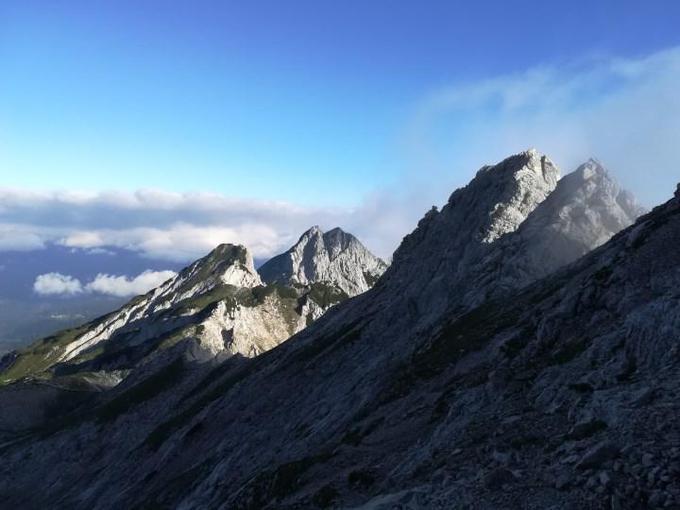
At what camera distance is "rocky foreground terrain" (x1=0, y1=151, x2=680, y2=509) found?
21828mm

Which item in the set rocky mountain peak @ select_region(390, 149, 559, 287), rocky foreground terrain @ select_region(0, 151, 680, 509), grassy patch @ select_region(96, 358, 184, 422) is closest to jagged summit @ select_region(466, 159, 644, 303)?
rocky foreground terrain @ select_region(0, 151, 680, 509)

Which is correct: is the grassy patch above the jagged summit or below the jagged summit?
above

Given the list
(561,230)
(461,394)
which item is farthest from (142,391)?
(461,394)

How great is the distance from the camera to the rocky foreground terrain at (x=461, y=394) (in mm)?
21828

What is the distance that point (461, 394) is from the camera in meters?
35.0

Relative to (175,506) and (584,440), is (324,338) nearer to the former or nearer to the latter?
(175,506)

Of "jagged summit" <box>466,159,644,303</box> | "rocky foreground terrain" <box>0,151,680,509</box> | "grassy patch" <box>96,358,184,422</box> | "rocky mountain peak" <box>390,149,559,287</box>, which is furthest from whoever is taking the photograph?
"grassy patch" <box>96,358,184,422</box>

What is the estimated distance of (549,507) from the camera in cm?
1878

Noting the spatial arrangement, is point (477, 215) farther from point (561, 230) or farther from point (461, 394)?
point (461, 394)

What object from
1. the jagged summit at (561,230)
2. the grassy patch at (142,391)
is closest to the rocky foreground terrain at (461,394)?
the jagged summit at (561,230)

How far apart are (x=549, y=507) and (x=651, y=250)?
80.3ft

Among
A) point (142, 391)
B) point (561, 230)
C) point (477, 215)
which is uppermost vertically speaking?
point (142, 391)

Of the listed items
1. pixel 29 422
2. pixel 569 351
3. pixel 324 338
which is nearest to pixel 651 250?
pixel 569 351

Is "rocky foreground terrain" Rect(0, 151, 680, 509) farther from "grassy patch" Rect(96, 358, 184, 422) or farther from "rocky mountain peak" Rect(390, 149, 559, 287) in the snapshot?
"grassy patch" Rect(96, 358, 184, 422)
